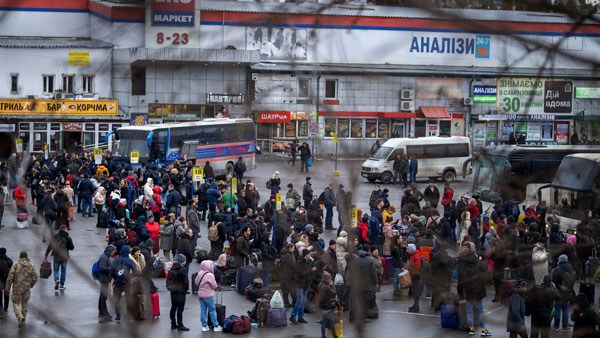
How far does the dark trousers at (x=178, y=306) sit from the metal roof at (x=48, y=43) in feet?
28.0

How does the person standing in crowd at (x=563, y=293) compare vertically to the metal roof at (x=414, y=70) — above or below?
below

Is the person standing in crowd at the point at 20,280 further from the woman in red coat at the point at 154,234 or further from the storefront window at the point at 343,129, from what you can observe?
the storefront window at the point at 343,129

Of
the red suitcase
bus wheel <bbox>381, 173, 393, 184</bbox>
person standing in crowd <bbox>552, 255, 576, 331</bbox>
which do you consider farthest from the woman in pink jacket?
bus wheel <bbox>381, 173, 393, 184</bbox>

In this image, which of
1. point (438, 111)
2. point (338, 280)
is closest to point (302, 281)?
point (338, 280)

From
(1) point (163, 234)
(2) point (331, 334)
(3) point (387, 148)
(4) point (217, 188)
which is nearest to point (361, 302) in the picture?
(2) point (331, 334)

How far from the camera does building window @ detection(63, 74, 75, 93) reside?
365cm

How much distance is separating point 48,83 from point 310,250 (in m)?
11.4

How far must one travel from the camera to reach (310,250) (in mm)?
15328

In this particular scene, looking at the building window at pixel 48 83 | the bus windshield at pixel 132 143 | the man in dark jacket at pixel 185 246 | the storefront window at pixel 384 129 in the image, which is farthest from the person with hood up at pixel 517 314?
the storefront window at pixel 384 129

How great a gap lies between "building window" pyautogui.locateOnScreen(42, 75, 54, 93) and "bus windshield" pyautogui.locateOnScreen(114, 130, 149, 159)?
28643mm

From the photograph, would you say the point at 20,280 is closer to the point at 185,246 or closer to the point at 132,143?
the point at 185,246

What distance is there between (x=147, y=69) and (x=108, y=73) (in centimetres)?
19

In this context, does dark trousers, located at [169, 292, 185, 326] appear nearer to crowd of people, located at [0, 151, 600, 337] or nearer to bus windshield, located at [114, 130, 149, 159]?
crowd of people, located at [0, 151, 600, 337]

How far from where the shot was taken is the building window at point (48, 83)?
150 inches
